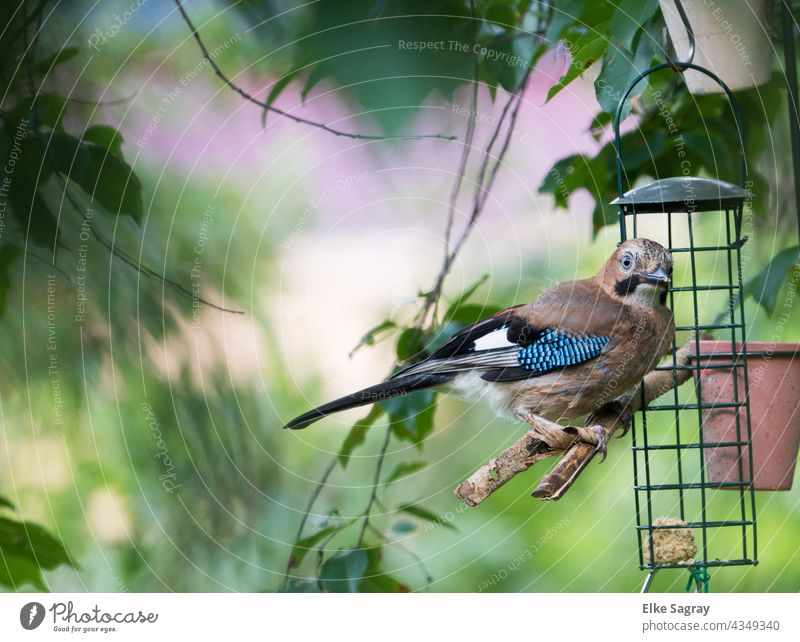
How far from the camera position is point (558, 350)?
10.2 ft

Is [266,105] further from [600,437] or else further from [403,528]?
[600,437]

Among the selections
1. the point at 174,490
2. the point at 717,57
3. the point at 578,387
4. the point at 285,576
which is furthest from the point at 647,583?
the point at 174,490

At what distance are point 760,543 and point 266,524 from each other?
1.81 m

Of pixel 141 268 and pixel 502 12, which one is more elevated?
pixel 502 12

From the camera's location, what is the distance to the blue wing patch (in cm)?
307

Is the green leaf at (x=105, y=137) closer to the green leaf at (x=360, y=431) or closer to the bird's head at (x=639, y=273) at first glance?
the green leaf at (x=360, y=431)

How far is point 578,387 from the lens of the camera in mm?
3076

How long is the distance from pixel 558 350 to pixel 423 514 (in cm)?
90

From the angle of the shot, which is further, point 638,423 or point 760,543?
point 638,423

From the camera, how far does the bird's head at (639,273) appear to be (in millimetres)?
2936

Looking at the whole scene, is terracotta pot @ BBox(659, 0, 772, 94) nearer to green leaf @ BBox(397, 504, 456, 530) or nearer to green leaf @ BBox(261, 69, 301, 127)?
green leaf @ BBox(261, 69, 301, 127)

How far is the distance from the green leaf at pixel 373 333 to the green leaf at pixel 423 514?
594 mm

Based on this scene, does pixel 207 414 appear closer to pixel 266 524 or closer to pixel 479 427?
pixel 266 524

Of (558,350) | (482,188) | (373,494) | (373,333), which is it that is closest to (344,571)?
(373,494)
